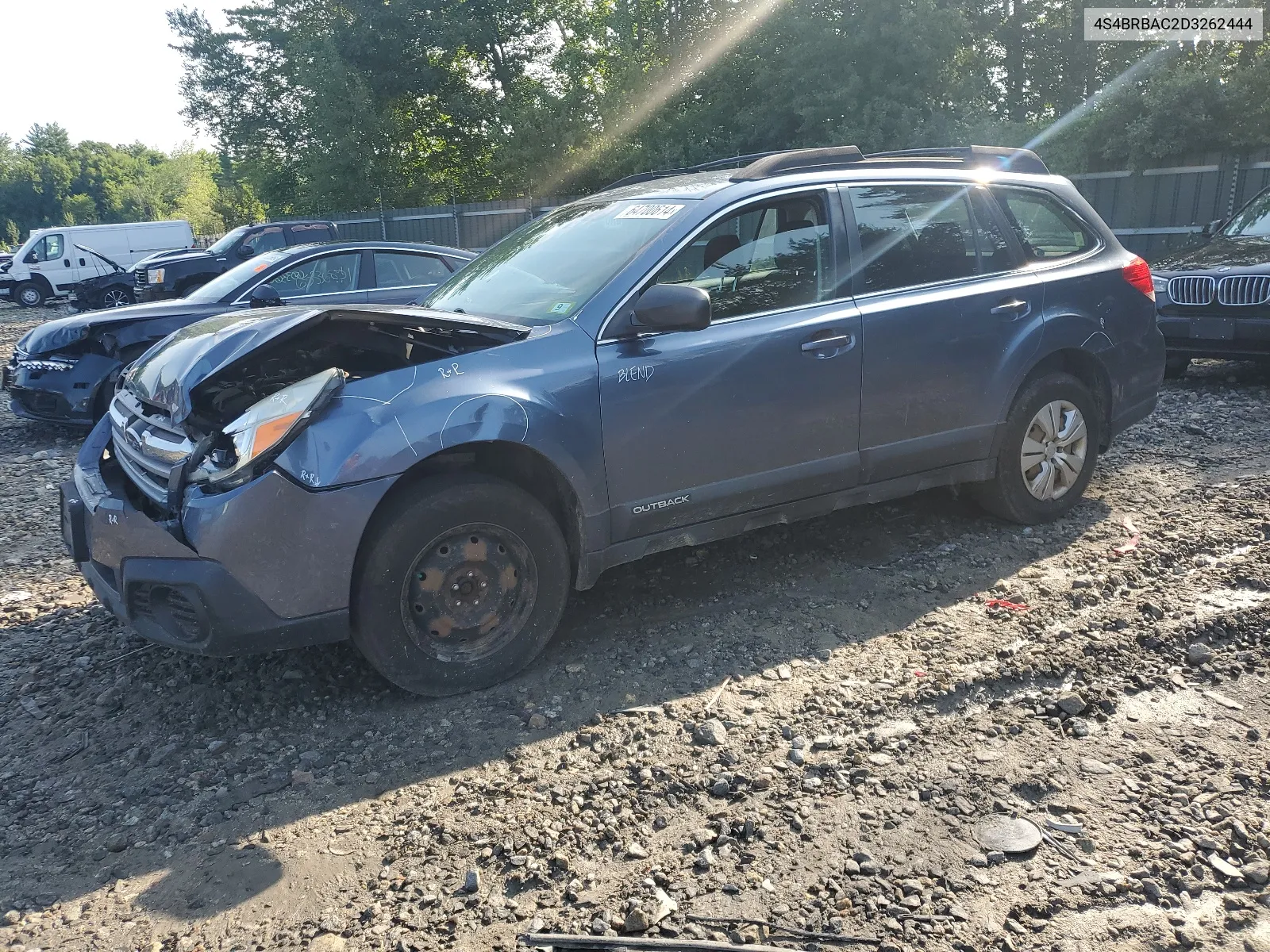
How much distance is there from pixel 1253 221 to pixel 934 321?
6882 mm

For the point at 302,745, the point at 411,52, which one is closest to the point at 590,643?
the point at 302,745

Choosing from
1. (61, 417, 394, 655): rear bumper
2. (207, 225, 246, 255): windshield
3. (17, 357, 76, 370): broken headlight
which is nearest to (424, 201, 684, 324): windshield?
(61, 417, 394, 655): rear bumper

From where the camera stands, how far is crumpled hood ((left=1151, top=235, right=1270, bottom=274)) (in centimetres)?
828

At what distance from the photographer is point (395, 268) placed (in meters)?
9.60

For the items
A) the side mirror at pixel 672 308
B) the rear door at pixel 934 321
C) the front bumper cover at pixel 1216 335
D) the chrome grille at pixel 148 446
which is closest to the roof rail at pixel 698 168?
Answer: the rear door at pixel 934 321

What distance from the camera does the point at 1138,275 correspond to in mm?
5418

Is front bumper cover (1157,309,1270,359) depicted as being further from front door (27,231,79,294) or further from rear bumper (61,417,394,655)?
front door (27,231,79,294)

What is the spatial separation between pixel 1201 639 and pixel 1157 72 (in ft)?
61.7

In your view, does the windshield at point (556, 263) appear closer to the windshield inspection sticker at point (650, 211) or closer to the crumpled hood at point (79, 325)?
the windshield inspection sticker at point (650, 211)

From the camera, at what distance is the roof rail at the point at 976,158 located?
17.0 ft

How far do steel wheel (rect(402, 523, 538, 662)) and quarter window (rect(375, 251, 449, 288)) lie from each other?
642cm

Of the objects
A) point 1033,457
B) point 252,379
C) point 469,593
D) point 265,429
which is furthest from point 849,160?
point 265,429

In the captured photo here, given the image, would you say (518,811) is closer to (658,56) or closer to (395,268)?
(395,268)

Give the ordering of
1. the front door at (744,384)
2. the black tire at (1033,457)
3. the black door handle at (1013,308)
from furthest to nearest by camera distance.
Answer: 1. the black tire at (1033,457)
2. the black door handle at (1013,308)
3. the front door at (744,384)
